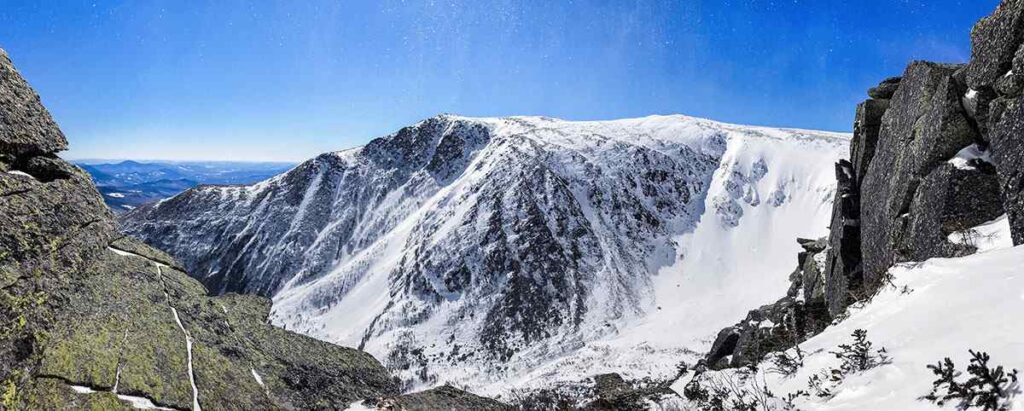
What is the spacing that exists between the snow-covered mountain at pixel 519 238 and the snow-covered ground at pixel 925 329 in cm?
5006

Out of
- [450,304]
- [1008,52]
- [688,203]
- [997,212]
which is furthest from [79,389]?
[688,203]

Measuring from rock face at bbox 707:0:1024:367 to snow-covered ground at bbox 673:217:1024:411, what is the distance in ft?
5.42

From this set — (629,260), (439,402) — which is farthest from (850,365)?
(629,260)

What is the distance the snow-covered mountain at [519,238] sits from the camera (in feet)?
245

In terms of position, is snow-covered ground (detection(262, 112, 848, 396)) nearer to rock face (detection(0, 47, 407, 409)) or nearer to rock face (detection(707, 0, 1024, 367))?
rock face (detection(707, 0, 1024, 367))

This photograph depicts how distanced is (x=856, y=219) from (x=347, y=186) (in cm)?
12228

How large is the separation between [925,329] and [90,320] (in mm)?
12217

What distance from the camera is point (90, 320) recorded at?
7281mm

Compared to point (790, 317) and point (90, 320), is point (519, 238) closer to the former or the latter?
point (790, 317)

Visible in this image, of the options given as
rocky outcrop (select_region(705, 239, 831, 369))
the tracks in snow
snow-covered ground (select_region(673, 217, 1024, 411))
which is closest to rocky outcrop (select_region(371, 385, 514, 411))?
Result: the tracks in snow

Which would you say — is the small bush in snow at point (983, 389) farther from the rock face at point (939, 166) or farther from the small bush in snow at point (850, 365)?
the rock face at point (939, 166)

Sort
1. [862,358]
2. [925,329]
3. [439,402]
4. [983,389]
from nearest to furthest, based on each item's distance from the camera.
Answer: [983,389] → [862,358] → [925,329] → [439,402]

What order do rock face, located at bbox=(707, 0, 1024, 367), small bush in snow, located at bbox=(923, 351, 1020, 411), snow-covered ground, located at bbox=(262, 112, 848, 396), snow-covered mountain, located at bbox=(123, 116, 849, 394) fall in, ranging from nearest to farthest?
small bush in snow, located at bbox=(923, 351, 1020, 411) → rock face, located at bbox=(707, 0, 1024, 367) → snow-covered ground, located at bbox=(262, 112, 848, 396) → snow-covered mountain, located at bbox=(123, 116, 849, 394)

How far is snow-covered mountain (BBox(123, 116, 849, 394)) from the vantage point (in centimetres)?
7481
